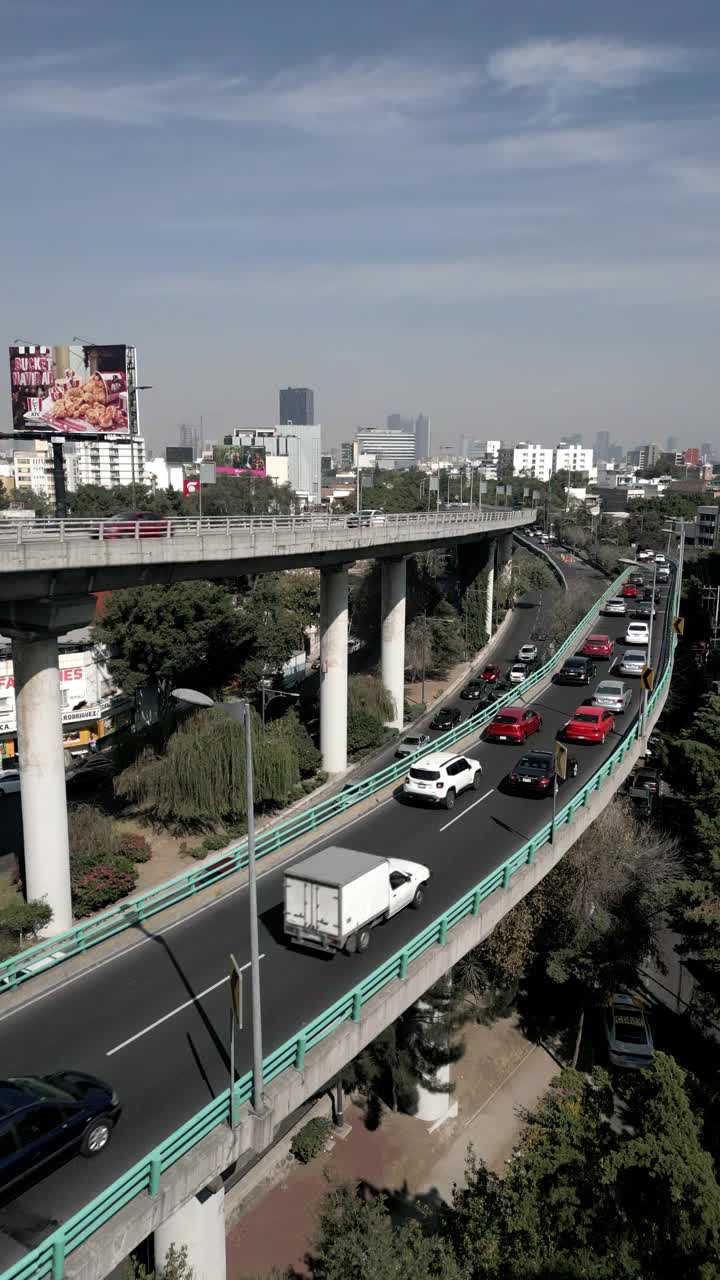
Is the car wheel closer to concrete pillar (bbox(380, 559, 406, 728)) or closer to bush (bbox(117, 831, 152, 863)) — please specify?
bush (bbox(117, 831, 152, 863))

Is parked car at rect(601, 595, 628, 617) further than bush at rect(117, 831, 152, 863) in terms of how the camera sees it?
Yes

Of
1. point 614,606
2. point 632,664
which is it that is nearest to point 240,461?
point 614,606

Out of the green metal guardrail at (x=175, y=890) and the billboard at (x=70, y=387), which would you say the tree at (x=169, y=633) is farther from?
the green metal guardrail at (x=175, y=890)

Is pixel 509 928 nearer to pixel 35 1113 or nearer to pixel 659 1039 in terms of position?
pixel 659 1039

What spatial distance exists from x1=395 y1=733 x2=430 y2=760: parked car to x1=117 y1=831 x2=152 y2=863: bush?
50.0 ft

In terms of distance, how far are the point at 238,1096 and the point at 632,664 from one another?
4073 centimetres

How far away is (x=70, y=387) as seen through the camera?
4941cm

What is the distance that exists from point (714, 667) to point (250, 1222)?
51.2m

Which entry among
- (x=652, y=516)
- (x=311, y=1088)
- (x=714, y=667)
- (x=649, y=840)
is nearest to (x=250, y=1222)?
(x=311, y=1088)

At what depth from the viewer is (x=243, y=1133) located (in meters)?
14.0

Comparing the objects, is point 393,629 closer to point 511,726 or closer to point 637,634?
point 637,634

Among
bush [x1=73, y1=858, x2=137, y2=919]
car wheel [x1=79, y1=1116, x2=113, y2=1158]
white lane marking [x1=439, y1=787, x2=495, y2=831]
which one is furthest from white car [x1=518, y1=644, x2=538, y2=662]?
car wheel [x1=79, y1=1116, x2=113, y2=1158]

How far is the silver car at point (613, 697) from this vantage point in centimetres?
4194

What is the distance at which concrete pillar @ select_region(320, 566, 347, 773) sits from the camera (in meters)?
46.0
